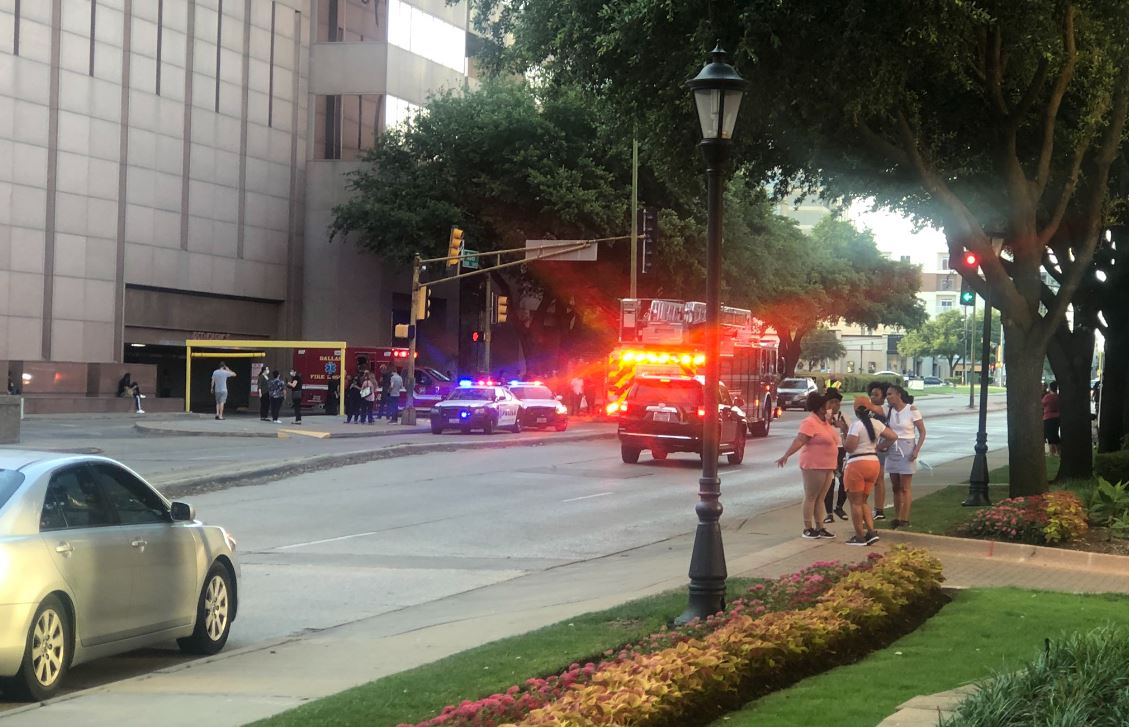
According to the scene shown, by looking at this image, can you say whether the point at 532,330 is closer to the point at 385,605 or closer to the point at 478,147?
the point at 478,147

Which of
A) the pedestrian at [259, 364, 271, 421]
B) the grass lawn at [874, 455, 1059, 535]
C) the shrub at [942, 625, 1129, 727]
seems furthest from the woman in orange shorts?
the pedestrian at [259, 364, 271, 421]

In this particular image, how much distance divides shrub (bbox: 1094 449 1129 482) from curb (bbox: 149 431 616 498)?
13935 millimetres

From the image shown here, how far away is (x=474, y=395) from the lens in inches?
1524

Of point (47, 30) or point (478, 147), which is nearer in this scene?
point (47, 30)

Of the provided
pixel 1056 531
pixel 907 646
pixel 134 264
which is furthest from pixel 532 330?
pixel 907 646

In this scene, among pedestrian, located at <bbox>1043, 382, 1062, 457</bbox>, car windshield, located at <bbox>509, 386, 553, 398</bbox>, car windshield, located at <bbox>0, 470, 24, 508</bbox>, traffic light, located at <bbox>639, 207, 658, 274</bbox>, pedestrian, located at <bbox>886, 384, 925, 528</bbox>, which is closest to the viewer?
car windshield, located at <bbox>0, 470, 24, 508</bbox>

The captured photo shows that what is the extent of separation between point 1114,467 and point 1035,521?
314 inches

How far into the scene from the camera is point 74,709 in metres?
8.00

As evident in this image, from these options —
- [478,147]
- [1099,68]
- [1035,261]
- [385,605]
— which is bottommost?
[385,605]

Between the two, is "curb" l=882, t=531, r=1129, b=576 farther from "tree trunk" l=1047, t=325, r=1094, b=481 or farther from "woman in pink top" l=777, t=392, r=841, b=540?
"tree trunk" l=1047, t=325, r=1094, b=481

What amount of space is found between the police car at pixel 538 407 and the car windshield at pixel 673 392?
41.0 ft

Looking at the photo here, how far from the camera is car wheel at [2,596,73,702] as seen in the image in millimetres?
8047

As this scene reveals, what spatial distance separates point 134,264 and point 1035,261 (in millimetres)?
40167

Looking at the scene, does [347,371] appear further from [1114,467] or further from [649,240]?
[1114,467]
